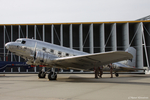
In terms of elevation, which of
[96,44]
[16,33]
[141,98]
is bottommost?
[141,98]

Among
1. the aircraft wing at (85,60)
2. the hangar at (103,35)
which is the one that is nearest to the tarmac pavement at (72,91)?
the aircraft wing at (85,60)

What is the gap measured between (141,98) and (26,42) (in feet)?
37.4

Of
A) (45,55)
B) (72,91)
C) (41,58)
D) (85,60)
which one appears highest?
(45,55)

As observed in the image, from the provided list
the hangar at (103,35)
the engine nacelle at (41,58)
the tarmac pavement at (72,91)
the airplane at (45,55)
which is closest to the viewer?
the tarmac pavement at (72,91)

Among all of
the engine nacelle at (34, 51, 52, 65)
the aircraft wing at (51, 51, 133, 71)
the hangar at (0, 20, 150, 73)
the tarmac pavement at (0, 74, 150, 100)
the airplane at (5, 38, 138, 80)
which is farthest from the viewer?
→ the hangar at (0, 20, 150, 73)

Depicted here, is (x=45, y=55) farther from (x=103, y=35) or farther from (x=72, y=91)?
(x=103, y=35)

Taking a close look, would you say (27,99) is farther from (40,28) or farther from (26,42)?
(40,28)

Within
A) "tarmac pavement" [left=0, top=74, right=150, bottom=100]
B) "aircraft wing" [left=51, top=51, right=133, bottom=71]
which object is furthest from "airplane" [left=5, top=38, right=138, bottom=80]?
"tarmac pavement" [left=0, top=74, right=150, bottom=100]

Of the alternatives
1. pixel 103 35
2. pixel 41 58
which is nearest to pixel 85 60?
pixel 41 58

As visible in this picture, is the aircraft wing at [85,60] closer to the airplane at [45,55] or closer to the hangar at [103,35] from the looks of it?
the airplane at [45,55]

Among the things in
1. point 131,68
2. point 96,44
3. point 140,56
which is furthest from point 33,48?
point 96,44

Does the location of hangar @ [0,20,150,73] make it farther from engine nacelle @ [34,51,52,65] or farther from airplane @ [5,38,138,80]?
engine nacelle @ [34,51,52,65]

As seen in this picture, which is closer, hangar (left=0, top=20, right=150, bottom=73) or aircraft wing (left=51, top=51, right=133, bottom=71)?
aircraft wing (left=51, top=51, right=133, bottom=71)

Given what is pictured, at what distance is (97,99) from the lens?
572 cm
